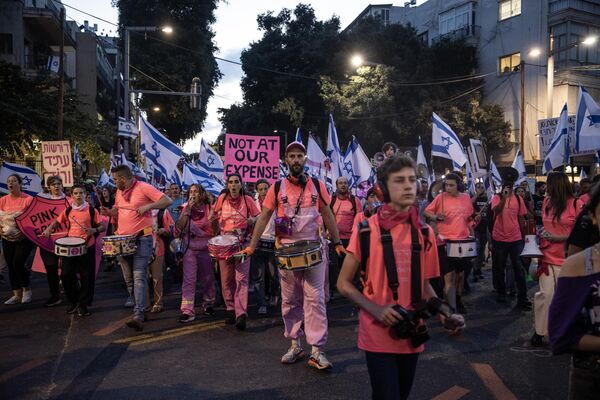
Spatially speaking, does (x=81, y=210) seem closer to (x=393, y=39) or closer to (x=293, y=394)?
(x=293, y=394)

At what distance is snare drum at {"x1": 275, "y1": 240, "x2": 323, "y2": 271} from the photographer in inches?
208

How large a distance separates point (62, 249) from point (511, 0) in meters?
31.6

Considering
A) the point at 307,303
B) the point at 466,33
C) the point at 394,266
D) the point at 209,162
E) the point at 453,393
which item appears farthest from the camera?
the point at 466,33

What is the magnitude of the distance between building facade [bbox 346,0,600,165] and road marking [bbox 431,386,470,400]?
25.0m

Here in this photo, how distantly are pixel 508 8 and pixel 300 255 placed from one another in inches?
1267

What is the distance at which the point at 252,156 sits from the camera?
10023 millimetres

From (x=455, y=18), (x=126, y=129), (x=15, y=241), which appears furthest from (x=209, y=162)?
(x=455, y=18)

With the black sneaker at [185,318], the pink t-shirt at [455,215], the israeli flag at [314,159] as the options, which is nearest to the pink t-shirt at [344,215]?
the pink t-shirt at [455,215]

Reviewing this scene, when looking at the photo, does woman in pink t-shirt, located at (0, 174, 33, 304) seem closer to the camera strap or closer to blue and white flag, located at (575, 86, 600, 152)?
the camera strap

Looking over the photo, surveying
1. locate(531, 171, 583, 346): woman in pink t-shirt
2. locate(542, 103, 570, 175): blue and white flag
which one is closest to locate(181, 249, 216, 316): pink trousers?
locate(531, 171, 583, 346): woman in pink t-shirt

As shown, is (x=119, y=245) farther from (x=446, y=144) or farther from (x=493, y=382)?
(x=446, y=144)

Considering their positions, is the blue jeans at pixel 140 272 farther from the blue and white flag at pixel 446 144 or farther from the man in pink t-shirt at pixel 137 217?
the blue and white flag at pixel 446 144

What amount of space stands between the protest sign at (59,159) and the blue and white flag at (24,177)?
1433 millimetres

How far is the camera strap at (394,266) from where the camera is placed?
9.73 feet
